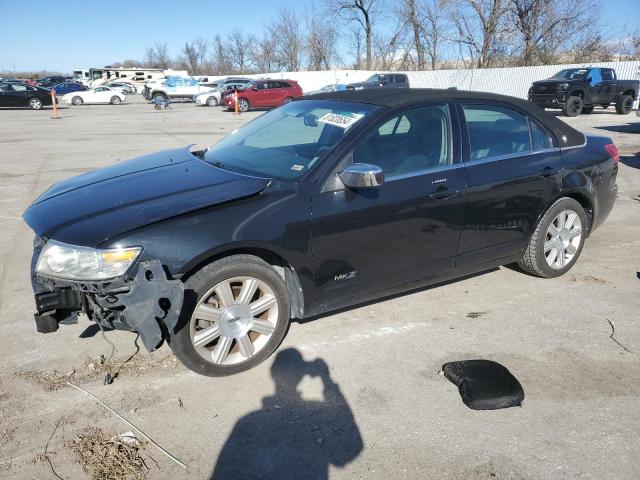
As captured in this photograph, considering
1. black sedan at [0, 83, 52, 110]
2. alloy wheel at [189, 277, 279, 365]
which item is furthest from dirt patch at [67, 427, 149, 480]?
black sedan at [0, 83, 52, 110]

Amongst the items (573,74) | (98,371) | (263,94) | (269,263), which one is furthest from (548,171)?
(263,94)

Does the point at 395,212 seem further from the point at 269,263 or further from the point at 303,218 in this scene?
the point at 269,263

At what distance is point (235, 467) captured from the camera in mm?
2381

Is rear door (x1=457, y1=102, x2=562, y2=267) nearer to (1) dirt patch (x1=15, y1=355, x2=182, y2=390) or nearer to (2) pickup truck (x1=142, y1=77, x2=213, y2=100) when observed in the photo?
(1) dirt patch (x1=15, y1=355, x2=182, y2=390)

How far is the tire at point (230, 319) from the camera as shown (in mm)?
2861

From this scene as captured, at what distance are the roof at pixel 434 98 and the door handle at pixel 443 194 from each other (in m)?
0.70

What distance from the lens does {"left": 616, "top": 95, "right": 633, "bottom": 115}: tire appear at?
21.8m

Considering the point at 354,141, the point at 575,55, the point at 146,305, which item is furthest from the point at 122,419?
the point at 575,55

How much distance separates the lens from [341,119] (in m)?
3.58

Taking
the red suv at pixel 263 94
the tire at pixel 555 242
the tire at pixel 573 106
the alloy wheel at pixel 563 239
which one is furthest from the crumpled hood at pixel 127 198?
the red suv at pixel 263 94

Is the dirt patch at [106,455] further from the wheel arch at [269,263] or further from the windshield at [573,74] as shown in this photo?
the windshield at [573,74]

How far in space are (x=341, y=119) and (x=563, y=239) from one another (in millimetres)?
2403

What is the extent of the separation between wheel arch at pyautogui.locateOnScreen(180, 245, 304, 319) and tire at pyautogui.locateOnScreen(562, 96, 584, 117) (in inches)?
845

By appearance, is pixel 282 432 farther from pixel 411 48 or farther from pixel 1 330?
pixel 411 48
